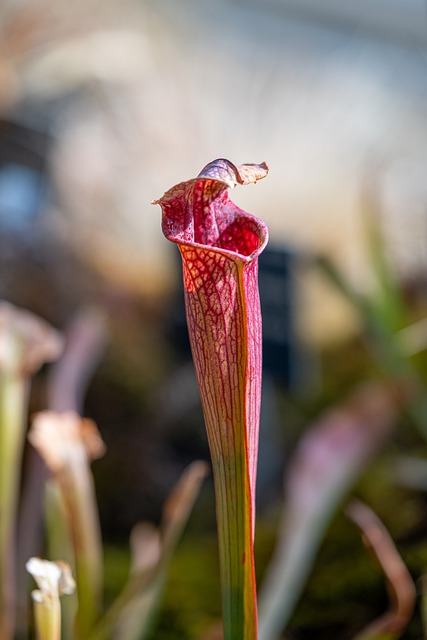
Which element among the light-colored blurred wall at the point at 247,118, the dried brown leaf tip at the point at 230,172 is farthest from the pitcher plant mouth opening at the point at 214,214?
the light-colored blurred wall at the point at 247,118

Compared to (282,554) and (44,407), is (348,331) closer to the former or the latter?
(44,407)

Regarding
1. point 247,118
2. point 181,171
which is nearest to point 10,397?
point 181,171

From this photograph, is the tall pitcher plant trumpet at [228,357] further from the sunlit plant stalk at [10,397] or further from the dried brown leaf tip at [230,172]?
the sunlit plant stalk at [10,397]

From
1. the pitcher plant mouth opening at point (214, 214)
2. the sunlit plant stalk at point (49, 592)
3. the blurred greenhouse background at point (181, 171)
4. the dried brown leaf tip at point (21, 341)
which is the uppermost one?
the blurred greenhouse background at point (181, 171)

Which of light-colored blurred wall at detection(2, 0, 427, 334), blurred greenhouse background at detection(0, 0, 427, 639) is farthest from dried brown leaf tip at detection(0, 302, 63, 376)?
light-colored blurred wall at detection(2, 0, 427, 334)

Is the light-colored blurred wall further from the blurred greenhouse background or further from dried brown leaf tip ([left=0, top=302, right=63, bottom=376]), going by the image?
dried brown leaf tip ([left=0, top=302, right=63, bottom=376])

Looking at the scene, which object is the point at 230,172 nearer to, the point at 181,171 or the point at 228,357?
the point at 228,357
